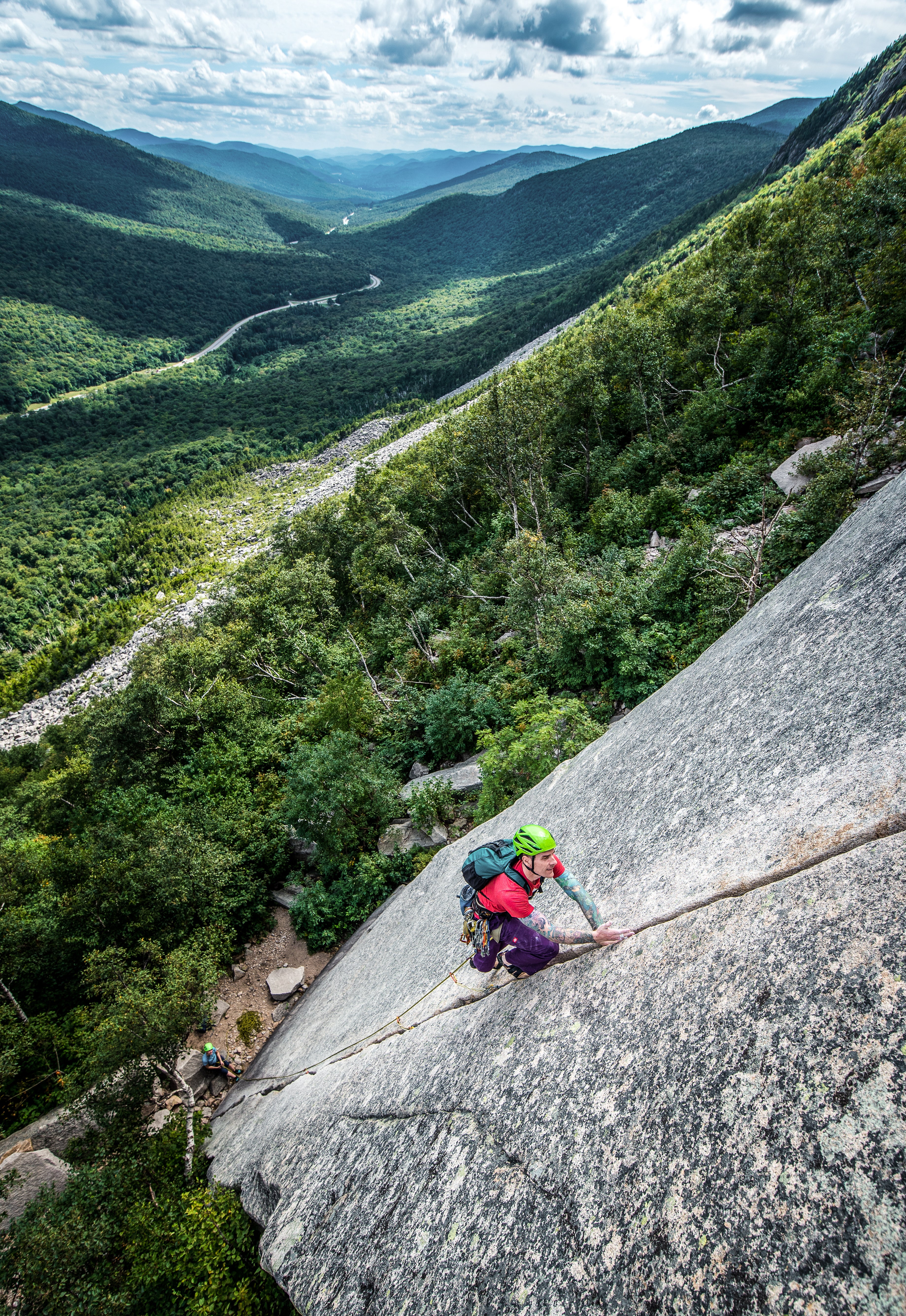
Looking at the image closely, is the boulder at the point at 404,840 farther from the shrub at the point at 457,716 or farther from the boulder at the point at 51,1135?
the boulder at the point at 51,1135

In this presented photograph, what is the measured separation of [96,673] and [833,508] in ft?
294

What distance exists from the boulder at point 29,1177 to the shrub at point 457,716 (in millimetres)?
14724

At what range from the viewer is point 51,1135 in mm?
13922

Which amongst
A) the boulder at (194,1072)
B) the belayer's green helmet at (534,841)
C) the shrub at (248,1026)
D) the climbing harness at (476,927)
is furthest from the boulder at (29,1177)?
the belayer's green helmet at (534,841)

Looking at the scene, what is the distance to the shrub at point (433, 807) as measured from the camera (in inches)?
722

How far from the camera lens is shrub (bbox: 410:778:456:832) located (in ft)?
60.1

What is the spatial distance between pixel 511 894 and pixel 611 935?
3.29 ft

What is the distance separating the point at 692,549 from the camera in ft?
56.3

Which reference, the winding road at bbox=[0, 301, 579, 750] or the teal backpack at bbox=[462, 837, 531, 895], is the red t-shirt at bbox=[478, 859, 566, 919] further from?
the winding road at bbox=[0, 301, 579, 750]

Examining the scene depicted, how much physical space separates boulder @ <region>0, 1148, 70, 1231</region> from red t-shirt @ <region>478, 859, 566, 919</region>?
12.8 meters

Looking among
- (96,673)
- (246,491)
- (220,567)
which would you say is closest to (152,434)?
(246,491)

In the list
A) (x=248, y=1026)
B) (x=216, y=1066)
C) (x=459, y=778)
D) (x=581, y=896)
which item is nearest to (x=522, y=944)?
(x=581, y=896)

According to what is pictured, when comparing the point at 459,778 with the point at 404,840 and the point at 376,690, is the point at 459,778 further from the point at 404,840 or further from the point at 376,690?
the point at 376,690

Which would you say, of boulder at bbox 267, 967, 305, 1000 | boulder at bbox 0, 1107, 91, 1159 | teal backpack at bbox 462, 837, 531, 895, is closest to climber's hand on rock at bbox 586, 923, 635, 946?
teal backpack at bbox 462, 837, 531, 895
